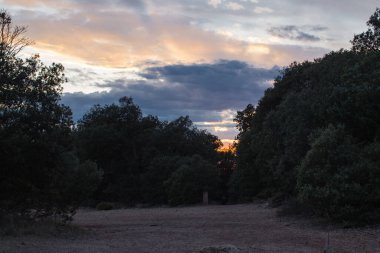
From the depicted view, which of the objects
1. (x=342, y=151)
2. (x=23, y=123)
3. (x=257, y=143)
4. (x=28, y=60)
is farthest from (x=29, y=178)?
(x=257, y=143)

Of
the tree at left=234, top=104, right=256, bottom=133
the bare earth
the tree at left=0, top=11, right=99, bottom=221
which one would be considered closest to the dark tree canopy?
the bare earth

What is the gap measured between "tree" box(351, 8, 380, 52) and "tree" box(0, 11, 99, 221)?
15931 millimetres

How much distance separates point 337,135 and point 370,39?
304 inches

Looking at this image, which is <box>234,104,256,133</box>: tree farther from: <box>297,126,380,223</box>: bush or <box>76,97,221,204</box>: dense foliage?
<box>297,126,380,223</box>: bush

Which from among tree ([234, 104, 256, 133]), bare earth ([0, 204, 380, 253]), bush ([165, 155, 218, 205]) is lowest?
bare earth ([0, 204, 380, 253])

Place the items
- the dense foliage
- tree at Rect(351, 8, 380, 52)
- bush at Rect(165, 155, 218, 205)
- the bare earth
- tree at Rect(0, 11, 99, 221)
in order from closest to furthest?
1. the bare earth
2. tree at Rect(0, 11, 99, 221)
3. tree at Rect(351, 8, 380, 52)
4. bush at Rect(165, 155, 218, 205)
5. the dense foliage

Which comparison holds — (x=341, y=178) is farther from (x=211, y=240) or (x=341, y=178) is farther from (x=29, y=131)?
(x=29, y=131)

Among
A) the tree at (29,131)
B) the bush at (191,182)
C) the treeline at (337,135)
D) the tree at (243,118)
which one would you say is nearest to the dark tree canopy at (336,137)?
the treeline at (337,135)

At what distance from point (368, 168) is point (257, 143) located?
1678 cm

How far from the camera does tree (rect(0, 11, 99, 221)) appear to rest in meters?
18.6

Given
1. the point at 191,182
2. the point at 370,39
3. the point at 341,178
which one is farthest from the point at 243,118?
the point at 341,178

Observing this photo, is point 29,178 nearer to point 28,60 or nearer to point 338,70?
point 28,60

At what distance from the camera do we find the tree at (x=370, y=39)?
88.9ft

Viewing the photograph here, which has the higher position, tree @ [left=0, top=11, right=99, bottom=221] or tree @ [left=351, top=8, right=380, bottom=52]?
tree @ [left=351, top=8, right=380, bottom=52]
